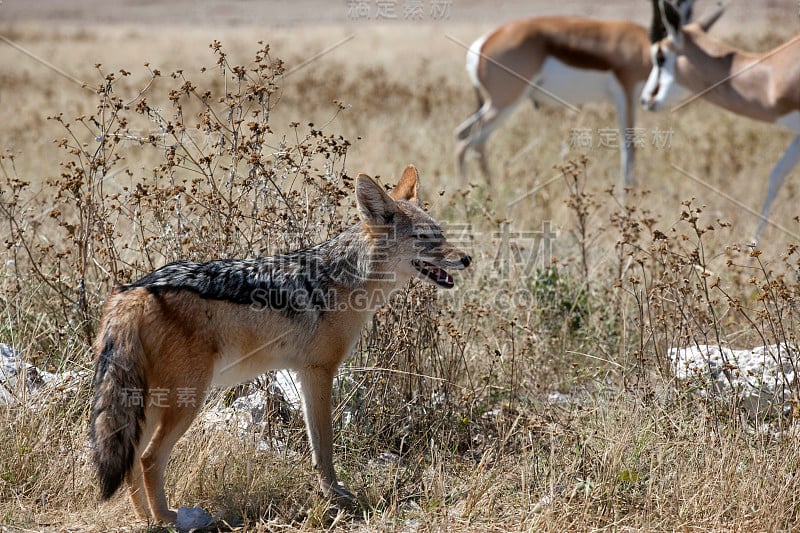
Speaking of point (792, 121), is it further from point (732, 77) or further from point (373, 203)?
point (373, 203)

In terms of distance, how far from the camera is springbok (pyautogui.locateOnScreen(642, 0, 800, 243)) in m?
9.61

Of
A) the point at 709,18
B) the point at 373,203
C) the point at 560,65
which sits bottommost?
the point at 373,203

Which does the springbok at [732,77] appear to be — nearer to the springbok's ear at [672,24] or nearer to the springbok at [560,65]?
the springbok's ear at [672,24]

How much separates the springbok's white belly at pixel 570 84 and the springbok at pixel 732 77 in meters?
1.81

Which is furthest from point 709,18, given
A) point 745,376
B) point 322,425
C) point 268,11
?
point 268,11

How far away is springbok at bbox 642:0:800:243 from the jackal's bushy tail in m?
7.04

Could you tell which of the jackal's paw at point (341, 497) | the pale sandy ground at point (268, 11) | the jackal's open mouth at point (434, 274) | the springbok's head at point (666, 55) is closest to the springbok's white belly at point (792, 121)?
the springbok's head at point (666, 55)

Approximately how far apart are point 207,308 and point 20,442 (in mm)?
1482

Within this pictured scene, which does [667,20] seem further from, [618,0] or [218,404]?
[618,0]

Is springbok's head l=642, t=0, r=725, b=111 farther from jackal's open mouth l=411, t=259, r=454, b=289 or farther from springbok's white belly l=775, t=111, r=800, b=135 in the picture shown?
jackal's open mouth l=411, t=259, r=454, b=289

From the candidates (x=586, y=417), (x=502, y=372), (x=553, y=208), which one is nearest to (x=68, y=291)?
(x=502, y=372)

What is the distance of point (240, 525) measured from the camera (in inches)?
187

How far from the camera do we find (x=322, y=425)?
4.95 meters

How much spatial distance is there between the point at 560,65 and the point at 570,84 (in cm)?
31
